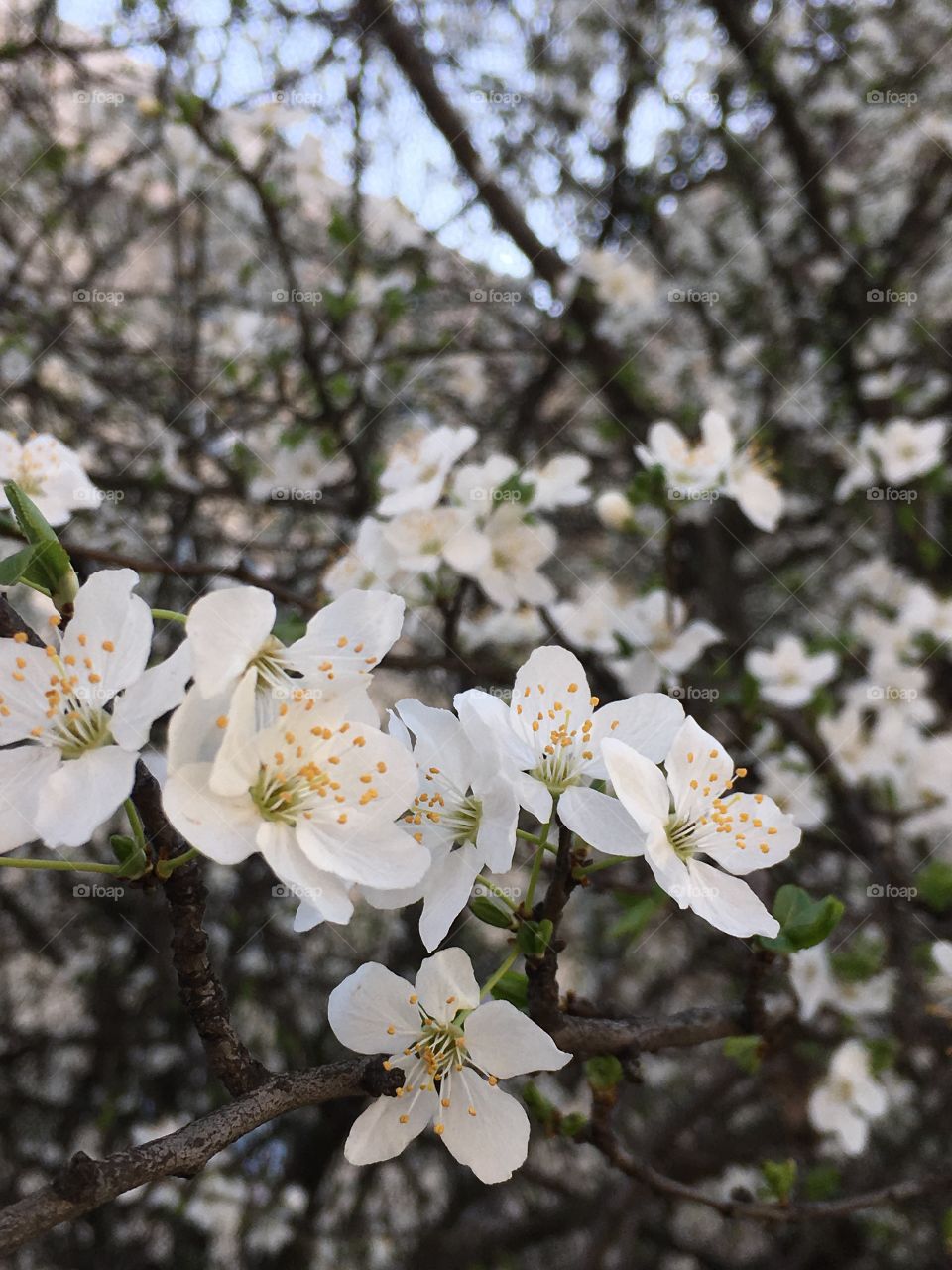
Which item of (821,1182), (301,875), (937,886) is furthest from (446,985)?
(821,1182)

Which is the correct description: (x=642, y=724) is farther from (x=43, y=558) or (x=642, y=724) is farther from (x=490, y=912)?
(x=43, y=558)

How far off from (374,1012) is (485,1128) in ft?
0.46

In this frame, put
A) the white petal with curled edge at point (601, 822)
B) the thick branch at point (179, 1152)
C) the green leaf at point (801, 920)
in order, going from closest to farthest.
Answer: the thick branch at point (179, 1152) < the white petal with curled edge at point (601, 822) < the green leaf at point (801, 920)

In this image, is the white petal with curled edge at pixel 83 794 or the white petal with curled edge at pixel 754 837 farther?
the white petal with curled edge at pixel 754 837

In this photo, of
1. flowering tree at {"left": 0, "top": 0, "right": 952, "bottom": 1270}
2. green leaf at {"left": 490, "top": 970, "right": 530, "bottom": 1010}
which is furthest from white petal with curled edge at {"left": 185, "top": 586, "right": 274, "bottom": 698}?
green leaf at {"left": 490, "top": 970, "right": 530, "bottom": 1010}

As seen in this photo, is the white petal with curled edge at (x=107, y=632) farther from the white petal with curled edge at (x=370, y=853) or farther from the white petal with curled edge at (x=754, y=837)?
the white petal with curled edge at (x=754, y=837)

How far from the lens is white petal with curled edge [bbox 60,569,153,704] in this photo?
791 millimetres

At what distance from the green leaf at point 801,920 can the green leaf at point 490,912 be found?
0.25 meters

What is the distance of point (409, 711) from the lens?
2.93ft

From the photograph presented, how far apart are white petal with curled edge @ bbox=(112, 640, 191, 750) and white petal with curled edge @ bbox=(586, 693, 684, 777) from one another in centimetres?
37

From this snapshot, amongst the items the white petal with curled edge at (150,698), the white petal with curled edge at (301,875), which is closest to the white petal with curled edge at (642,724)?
the white petal with curled edge at (301,875)

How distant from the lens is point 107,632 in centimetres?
81

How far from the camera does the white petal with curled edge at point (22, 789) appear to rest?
2.38ft

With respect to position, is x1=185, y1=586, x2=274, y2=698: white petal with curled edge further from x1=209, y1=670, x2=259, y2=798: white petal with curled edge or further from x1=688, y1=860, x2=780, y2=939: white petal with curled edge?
x1=688, y1=860, x2=780, y2=939: white petal with curled edge
